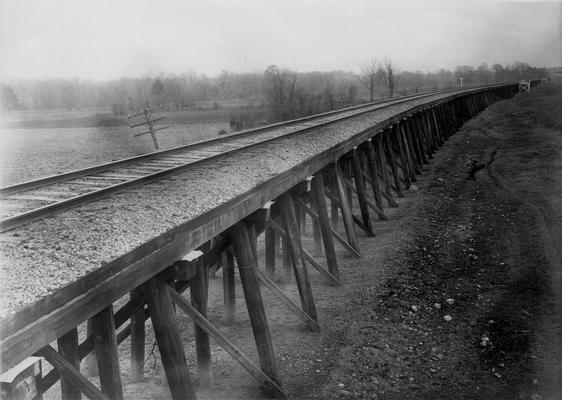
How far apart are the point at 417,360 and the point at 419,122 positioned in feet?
43.2

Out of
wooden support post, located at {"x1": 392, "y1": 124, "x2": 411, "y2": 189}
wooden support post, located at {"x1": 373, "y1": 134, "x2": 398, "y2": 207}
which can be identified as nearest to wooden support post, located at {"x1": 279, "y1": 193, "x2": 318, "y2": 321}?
wooden support post, located at {"x1": 373, "y1": 134, "x2": 398, "y2": 207}

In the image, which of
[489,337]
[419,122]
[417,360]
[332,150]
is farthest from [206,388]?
[419,122]

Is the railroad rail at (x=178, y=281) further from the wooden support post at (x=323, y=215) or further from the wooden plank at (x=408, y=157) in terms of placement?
the wooden plank at (x=408, y=157)

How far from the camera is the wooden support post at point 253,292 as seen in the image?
15.1 ft

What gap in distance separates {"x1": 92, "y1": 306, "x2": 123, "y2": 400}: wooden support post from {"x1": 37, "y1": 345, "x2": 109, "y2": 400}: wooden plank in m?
0.31

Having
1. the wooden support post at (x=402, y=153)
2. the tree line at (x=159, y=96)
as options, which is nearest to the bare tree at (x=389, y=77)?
the tree line at (x=159, y=96)

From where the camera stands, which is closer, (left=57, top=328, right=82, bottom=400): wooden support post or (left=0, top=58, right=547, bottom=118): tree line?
(left=57, top=328, right=82, bottom=400): wooden support post

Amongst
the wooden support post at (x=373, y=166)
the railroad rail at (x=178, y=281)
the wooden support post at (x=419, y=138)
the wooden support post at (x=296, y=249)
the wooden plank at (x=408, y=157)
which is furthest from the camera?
the wooden support post at (x=419, y=138)

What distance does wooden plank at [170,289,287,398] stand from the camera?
3.62 metres

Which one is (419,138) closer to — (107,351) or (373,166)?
(373,166)

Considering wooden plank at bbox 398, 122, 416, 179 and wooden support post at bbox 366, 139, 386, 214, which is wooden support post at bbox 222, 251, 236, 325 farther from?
wooden plank at bbox 398, 122, 416, 179

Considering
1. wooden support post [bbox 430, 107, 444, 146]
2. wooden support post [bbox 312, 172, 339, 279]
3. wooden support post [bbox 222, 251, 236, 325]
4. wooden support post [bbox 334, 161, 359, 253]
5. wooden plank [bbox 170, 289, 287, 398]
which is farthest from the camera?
wooden support post [bbox 430, 107, 444, 146]

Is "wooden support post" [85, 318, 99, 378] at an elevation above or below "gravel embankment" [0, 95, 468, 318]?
below

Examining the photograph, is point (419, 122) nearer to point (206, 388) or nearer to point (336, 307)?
point (336, 307)
